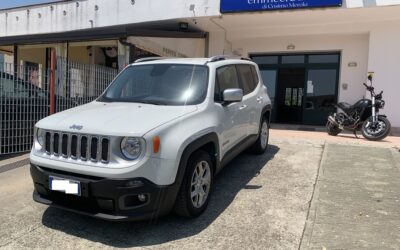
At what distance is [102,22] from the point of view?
1473cm

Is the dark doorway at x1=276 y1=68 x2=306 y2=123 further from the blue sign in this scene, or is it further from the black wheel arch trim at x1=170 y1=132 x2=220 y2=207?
the black wheel arch trim at x1=170 y1=132 x2=220 y2=207

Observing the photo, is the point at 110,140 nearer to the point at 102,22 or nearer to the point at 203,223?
the point at 203,223

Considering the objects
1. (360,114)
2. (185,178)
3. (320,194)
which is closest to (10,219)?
(185,178)

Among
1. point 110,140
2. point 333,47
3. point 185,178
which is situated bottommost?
point 185,178

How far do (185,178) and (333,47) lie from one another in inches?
445

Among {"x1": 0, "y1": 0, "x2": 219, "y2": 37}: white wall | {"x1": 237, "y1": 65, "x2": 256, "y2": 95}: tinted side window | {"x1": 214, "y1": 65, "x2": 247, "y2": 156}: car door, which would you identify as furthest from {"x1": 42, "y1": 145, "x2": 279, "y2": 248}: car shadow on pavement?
{"x1": 0, "y1": 0, "x2": 219, "y2": 37}: white wall

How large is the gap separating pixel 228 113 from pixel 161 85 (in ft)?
3.19

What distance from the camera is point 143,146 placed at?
12.0ft

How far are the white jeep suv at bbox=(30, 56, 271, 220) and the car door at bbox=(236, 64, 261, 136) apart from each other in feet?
2.09

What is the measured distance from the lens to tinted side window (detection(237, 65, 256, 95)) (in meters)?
6.11

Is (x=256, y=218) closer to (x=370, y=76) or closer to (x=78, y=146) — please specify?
(x=78, y=146)

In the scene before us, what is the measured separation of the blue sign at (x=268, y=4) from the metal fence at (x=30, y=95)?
5212 mm

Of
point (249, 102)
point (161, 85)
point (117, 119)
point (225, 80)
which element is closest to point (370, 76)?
point (249, 102)

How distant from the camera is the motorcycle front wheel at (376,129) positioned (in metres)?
9.86
